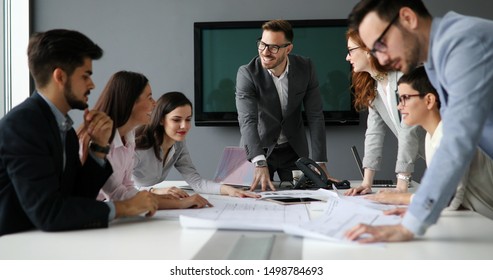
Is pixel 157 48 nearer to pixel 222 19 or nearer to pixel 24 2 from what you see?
pixel 222 19

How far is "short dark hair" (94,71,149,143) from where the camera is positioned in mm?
1981

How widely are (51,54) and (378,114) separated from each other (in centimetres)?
152

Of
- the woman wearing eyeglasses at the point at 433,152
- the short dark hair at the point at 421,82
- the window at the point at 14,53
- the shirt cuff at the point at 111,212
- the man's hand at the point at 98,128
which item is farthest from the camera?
the window at the point at 14,53

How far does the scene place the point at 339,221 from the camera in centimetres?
136

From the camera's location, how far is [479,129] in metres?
1.13

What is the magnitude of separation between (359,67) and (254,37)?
214 centimetres

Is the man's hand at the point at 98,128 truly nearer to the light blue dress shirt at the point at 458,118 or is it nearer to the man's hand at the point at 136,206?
the man's hand at the point at 136,206

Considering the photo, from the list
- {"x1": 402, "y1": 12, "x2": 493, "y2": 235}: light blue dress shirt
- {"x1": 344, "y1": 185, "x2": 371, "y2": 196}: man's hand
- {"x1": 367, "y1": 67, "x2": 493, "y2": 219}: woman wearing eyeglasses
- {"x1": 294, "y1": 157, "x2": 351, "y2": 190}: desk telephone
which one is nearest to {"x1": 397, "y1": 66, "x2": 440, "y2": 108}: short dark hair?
{"x1": 367, "y1": 67, "x2": 493, "y2": 219}: woman wearing eyeglasses

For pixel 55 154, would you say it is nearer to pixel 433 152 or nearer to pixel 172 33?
pixel 433 152

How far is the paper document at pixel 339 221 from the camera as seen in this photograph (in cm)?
121

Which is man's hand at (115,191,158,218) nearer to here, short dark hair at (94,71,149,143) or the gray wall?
short dark hair at (94,71,149,143)

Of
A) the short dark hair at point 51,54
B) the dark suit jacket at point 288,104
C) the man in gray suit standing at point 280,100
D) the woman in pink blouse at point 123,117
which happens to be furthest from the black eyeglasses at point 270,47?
the short dark hair at point 51,54

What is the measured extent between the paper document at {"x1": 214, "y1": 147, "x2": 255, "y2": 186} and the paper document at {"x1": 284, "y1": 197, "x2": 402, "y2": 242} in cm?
76

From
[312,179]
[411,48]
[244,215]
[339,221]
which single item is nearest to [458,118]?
[411,48]
